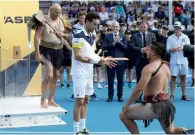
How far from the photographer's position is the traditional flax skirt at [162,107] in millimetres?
6207

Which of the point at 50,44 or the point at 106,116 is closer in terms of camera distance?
the point at 50,44

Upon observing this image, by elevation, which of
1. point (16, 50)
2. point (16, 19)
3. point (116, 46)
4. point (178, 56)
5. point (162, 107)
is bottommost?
point (162, 107)

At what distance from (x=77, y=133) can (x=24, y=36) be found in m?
3.05

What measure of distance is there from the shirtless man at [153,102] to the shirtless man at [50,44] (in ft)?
8.98

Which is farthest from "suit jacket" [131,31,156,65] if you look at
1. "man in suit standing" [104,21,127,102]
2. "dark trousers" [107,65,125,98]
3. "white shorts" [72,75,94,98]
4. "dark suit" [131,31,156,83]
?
"white shorts" [72,75,94,98]

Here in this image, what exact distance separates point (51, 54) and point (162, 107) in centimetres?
319

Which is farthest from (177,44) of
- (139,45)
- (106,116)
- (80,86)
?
(80,86)

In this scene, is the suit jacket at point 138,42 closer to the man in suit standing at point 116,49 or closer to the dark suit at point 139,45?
the dark suit at point 139,45

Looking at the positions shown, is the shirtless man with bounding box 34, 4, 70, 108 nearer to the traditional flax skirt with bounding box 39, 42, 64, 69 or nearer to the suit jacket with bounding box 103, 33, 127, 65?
the traditional flax skirt with bounding box 39, 42, 64, 69

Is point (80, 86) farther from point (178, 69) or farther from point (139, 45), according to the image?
point (178, 69)

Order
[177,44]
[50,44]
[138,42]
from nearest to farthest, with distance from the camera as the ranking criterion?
[50,44]
[138,42]
[177,44]

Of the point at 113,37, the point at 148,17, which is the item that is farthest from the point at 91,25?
the point at 148,17

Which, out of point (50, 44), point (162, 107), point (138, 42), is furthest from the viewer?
point (138, 42)

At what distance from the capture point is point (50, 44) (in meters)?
8.77
